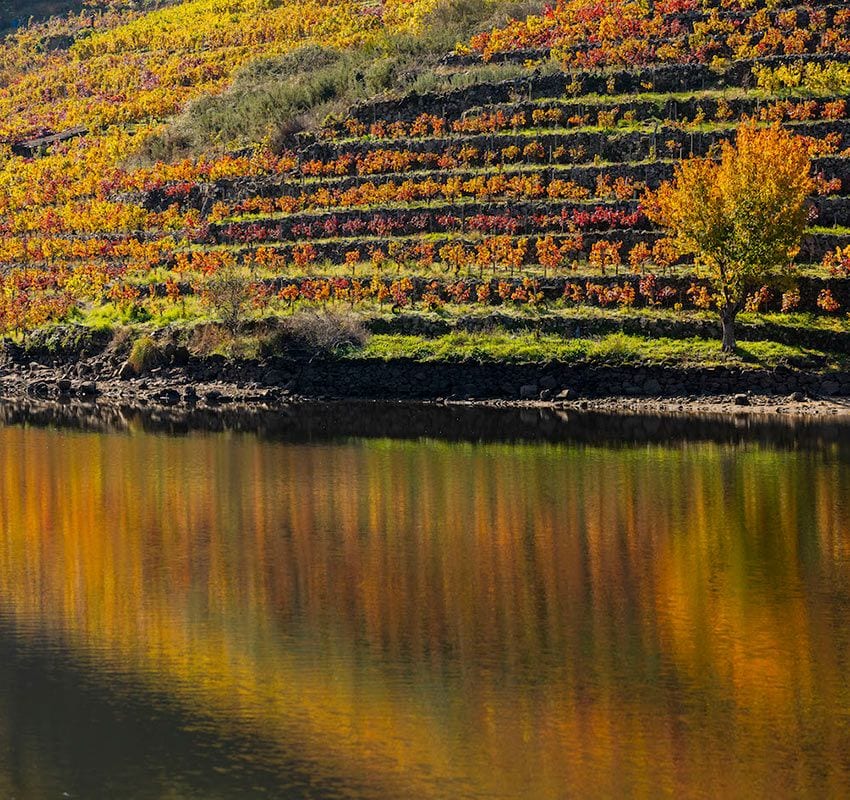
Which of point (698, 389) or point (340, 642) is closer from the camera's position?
point (340, 642)

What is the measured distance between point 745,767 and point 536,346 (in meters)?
57.2

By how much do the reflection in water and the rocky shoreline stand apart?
17779 millimetres

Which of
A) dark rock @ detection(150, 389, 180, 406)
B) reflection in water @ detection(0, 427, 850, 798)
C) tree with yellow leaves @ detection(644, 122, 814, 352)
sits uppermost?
tree with yellow leaves @ detection(644, 122, 814, 352)

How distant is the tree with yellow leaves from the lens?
267ft

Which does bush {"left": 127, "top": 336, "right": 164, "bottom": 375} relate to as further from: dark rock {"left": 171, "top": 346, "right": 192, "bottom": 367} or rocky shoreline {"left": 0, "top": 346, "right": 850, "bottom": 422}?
dark rock {"left": 171, "top": 346, "right": 192, "bottom": 367}

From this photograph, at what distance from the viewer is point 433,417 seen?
7962 cm

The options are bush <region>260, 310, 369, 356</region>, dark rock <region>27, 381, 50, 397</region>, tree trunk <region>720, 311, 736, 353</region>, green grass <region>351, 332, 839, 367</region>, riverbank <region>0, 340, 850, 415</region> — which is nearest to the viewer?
riverbank <region>0, 340, 850, 415</region>

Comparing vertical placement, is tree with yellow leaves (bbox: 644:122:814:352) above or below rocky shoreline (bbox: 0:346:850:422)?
above

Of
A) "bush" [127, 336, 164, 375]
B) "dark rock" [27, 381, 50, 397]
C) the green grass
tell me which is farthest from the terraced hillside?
"dark rock" [27, 381, 50, 397]

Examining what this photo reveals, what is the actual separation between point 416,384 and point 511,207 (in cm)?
1503

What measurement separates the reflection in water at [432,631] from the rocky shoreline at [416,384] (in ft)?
58.3

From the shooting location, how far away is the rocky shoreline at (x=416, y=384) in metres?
79.8

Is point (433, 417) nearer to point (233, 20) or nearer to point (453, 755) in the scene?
point (453, 755)

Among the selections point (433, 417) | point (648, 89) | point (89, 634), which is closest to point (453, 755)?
point (89, 634)
